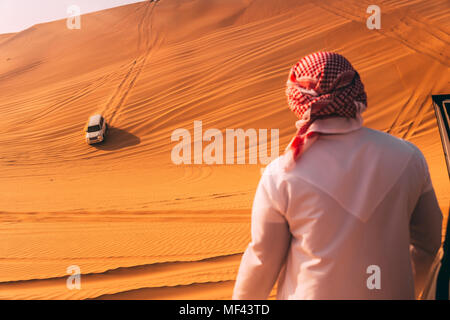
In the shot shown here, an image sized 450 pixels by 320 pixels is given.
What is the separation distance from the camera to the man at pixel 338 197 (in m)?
1.45

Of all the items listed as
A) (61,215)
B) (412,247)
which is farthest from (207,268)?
(61,215)

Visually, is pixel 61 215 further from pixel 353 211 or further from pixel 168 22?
pixel 168 22

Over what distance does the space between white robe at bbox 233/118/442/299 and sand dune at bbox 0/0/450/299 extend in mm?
2642

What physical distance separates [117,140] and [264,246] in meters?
11.8

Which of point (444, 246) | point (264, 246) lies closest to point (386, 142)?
point (444, 246)

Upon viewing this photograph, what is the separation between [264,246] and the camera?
1.58 meters

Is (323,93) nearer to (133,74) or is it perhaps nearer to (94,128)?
(94,128)

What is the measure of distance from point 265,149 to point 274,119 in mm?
1684

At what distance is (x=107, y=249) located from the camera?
5.57 meters

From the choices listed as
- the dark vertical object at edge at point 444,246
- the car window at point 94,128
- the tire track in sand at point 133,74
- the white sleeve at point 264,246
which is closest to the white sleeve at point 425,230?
the dark vertical object at edge at point 444,246

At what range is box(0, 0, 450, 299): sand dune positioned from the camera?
17.1ft

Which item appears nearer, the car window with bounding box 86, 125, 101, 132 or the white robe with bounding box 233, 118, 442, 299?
the white robe with bounding box 233, 118, 442, 299

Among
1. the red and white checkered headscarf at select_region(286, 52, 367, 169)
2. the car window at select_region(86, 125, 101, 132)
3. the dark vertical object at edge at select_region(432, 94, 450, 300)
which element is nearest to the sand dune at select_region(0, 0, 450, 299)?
the car window at select_region(86, 125, 101, 132)

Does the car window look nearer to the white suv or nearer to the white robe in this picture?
the white suv
